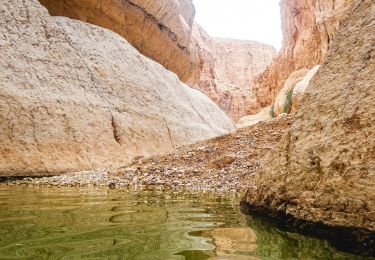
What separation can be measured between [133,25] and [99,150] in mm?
9588

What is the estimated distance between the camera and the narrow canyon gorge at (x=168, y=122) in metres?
2.76

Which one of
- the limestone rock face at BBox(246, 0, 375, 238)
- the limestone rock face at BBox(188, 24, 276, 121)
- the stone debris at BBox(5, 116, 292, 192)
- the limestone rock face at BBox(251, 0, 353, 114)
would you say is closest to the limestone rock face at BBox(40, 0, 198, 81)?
the stone debris at BBox(5, 116, 292, 192)

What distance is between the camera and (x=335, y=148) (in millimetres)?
2818

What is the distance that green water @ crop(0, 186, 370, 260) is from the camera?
2.14 meters

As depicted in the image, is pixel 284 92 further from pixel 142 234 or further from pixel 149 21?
pixel 142 234

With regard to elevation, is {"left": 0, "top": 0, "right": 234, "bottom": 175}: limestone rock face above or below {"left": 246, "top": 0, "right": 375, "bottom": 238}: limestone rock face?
above

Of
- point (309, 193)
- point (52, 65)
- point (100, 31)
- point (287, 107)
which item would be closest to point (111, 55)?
point (100, 31)

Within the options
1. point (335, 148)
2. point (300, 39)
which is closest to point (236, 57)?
point (300, 39)

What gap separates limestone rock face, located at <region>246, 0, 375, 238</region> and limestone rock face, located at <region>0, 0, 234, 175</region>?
5838 millimetres

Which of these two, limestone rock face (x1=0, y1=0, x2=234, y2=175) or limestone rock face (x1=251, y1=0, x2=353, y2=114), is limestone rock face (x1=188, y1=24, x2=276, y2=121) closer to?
limestone rock face (x1=251, y1=0, x2=353, y2=114)

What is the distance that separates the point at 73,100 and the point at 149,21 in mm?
9618

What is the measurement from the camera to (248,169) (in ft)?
23.5

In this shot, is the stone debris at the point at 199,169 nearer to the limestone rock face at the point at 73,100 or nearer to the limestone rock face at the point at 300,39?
the limestone rock face at the point at 73,100

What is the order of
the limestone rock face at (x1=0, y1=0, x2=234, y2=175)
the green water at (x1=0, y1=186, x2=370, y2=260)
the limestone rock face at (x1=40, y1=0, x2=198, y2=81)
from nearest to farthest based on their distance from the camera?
the green water at (x1=0, y1=186, x2=370, y2=260) < the limestone rock face at (x1=0, y1=0, x2=234, y2=175) < the limestone rock face at (x1=40, y1=0, x2=198, y2=81)
